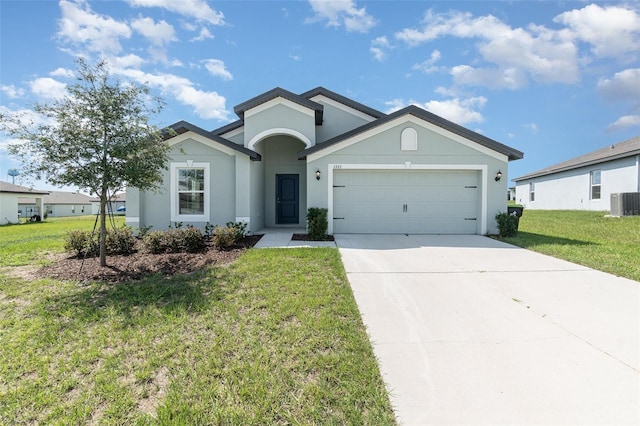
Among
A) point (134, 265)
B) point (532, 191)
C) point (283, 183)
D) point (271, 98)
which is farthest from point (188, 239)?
point (532, 191)

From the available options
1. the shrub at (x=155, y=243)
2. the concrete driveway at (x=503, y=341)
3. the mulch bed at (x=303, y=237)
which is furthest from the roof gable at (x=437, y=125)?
the shrub at (x=155, y=243)

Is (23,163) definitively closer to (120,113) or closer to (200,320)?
(120,113)

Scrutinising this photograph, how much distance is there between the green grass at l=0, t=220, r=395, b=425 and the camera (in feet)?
8.04

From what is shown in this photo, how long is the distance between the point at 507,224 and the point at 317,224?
242 inches

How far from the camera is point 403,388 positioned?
266 cm

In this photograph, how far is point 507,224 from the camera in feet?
32.3

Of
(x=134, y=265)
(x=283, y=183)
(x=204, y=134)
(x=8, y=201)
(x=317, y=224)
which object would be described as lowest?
(x=134, y=265)

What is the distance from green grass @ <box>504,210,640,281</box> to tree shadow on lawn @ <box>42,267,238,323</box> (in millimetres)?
7553

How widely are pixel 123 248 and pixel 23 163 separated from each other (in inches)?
110

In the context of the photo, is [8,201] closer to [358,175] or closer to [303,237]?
[303,237]

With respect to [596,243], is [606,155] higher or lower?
higher

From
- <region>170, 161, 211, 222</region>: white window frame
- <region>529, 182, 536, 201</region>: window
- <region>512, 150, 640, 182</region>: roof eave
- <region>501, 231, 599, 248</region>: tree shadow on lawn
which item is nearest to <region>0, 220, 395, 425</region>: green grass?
<region>170, 161, 211, 222</region>: white window frame

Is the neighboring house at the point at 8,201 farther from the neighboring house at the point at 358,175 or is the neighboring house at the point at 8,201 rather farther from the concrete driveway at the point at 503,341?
the concrete driveway at the point at 503,341

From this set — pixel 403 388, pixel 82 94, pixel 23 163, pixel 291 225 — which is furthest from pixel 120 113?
pixel 291 225
